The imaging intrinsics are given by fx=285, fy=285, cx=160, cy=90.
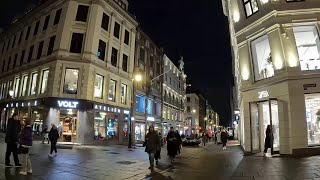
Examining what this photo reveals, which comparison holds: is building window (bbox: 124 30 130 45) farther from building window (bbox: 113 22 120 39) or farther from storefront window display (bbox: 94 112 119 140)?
storefront window display (bbox: 94 112 119 140)

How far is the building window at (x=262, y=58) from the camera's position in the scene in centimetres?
1889

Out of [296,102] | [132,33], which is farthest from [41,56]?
[296,102]

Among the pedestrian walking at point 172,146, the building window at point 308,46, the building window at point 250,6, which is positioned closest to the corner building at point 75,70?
the pedestrian walking at point 172,146

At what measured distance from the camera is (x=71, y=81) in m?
27.7

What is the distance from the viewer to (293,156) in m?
16.1

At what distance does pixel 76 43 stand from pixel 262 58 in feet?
59.6

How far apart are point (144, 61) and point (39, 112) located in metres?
17.8

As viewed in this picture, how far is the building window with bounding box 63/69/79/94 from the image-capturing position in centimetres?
2742

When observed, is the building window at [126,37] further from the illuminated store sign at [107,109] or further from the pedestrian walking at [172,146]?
the pedestrian walking at [172,146]

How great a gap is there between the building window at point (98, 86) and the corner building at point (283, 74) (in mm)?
15630

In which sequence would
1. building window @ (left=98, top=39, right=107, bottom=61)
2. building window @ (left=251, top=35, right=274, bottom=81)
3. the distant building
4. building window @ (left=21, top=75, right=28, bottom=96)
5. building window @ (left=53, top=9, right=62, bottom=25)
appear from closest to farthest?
1. building window @ (left=251, top=35, right=274, bottom=81)
2. building window @ (left=53, top=9, right=62, bottom=25)
3. building window @ (left=98, top=39, right=107, bottom=61)
4. building window @ (left=21, top=75, right=28, bottom=96)
5. the distant building

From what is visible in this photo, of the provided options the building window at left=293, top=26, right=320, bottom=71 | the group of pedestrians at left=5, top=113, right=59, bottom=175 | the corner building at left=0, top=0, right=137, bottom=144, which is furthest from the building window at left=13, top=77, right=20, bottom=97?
the building window at left=293, top=26, right=320, bottom=71

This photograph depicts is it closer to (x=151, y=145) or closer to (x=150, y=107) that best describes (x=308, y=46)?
(x=151, y=145)

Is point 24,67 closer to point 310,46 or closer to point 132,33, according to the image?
point 132,33
